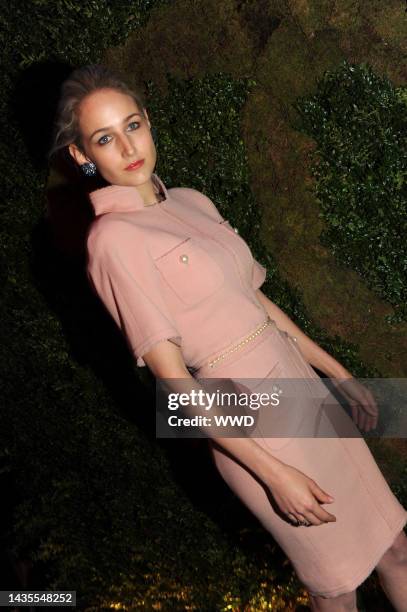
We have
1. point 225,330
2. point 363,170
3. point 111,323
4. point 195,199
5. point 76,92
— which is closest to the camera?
point 76,92

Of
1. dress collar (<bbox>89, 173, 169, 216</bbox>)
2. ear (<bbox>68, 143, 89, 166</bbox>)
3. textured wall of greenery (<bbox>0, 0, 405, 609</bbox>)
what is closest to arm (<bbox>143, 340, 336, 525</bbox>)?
dress collar (<bbox>89, 173, 169, 216</bbox>)

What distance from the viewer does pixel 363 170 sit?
3219 millimetres

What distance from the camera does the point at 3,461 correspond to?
14.9 ft

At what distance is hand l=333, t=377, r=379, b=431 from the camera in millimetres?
2900

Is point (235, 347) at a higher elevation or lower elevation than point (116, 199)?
lower

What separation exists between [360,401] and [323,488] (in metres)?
0.52

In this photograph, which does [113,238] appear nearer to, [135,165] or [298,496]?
[135,165]

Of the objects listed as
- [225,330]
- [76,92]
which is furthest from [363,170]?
[76,92]

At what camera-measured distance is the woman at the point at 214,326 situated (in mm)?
2256

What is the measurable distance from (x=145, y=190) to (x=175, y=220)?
15cm

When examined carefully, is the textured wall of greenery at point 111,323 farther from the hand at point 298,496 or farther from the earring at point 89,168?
the hand at point 298,496

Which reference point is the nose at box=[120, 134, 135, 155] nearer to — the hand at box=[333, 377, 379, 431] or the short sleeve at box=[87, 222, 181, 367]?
the short sleeve at box=[87, 222, 181, 367]

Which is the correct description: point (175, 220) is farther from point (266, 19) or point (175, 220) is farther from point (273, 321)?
point (266, 19)

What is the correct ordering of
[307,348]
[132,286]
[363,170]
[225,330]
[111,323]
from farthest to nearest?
1. [111,323]
2. [363,170]
3. [307,348]
4. [225,330]
5. [132,286]
